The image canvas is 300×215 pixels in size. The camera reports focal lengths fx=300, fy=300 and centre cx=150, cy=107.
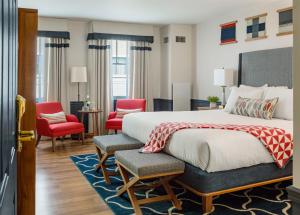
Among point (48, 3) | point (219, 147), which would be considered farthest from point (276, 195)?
point (48, 3)

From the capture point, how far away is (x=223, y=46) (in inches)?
238

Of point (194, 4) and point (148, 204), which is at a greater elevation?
point (194, 4)

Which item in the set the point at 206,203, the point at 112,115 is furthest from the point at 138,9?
the point at 206,203

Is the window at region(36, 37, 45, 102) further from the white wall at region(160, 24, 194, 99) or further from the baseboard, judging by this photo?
the baseboard

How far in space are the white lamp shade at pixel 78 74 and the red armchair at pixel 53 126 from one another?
2.02 ft

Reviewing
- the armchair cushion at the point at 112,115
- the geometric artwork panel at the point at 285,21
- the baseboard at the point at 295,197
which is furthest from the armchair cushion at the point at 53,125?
the baseboard at the point at 295,197

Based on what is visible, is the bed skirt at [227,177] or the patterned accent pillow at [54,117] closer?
the bed skirt at [227,177]

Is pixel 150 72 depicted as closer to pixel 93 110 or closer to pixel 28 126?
pixel 93 110

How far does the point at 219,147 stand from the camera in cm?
274

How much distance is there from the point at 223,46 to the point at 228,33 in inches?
11.3

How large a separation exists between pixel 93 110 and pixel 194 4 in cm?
288

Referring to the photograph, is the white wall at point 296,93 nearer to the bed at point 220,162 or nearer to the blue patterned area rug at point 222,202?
the bed at point 220,162

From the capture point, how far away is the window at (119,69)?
690cm

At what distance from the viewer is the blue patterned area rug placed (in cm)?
279
